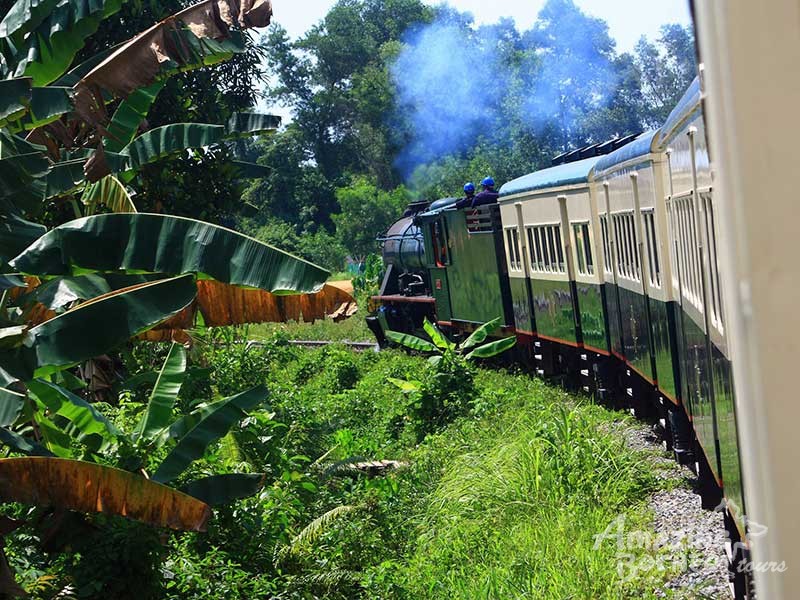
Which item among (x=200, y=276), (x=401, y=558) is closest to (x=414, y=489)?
(x=401, y=558)

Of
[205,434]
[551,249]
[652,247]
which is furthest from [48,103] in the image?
[551,249]

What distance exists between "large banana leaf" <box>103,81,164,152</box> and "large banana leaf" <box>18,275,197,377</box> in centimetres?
258

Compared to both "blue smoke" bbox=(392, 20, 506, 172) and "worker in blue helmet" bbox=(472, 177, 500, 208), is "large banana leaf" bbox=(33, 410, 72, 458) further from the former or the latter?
"blue smoke" bbox=(392, 20, 506, 172)

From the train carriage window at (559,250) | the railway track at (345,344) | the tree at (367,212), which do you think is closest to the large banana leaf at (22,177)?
the train carriage window at (559,250)

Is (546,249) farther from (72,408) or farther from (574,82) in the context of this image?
(574,82)

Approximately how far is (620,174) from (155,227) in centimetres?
534

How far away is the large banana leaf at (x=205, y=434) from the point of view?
6582mm

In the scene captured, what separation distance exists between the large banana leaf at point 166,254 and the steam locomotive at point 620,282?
2187 mm

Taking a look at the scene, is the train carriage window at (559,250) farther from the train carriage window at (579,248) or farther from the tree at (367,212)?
the tree at (367,212)

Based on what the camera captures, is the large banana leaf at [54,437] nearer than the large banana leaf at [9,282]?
No

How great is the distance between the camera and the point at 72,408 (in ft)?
21.4

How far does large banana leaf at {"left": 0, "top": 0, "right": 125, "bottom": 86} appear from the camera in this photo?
7309 millimetres

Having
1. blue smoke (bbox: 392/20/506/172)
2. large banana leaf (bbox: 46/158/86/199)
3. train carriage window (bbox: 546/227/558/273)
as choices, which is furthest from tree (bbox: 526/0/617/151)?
large banana leaf (bbox: 46/158/86/199)

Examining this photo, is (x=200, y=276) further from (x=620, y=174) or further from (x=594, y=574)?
(x=620, y=174)
